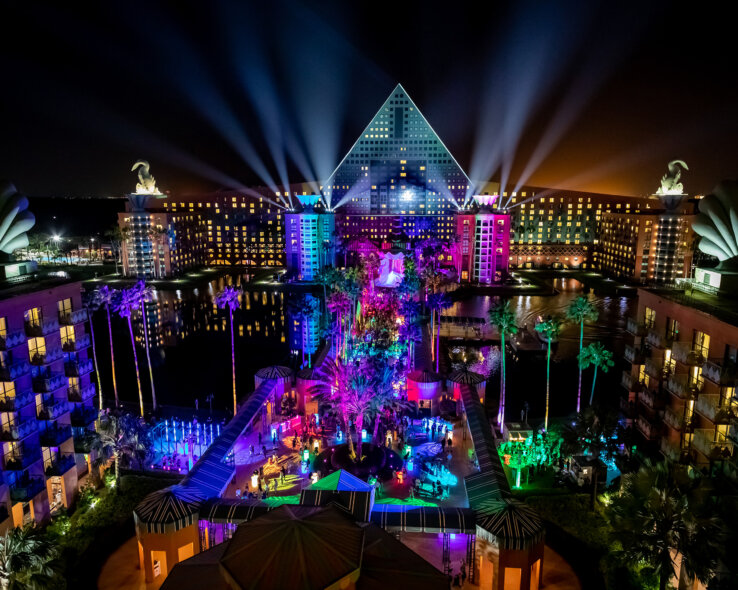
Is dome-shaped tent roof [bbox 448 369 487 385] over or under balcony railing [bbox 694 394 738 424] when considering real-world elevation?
under

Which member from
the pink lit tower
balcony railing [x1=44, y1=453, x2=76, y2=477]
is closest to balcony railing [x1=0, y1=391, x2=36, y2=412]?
balcony railing [x1=44, y1=453, x2=76, y2=477]

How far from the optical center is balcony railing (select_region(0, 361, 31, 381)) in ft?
71.5

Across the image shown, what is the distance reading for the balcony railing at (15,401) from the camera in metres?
21.9

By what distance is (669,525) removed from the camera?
1530 cm

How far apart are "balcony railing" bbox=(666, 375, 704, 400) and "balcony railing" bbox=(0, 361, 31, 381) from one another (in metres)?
27.1

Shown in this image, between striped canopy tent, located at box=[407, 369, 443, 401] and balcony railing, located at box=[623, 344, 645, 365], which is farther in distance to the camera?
striped canopy tent, located at box=[407, 369, 443, 401]

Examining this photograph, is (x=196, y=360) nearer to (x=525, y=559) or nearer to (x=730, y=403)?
(x=525, y=559)

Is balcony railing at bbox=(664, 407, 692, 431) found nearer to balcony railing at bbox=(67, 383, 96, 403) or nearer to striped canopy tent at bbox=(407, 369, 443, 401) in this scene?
striped canopy tent at bbox=(407, 369, 443, 401)

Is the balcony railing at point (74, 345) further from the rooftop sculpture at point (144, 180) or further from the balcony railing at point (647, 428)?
the rooftop sculpture at point (144, 180)

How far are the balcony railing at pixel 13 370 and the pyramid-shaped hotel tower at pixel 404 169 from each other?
102468 mm

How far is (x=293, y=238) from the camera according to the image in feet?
321

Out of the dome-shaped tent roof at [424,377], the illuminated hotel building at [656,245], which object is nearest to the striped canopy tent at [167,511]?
the dome-shaped tent roof at [424,377]

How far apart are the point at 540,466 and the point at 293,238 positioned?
246ft

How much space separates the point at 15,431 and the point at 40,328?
4339 millimetres
